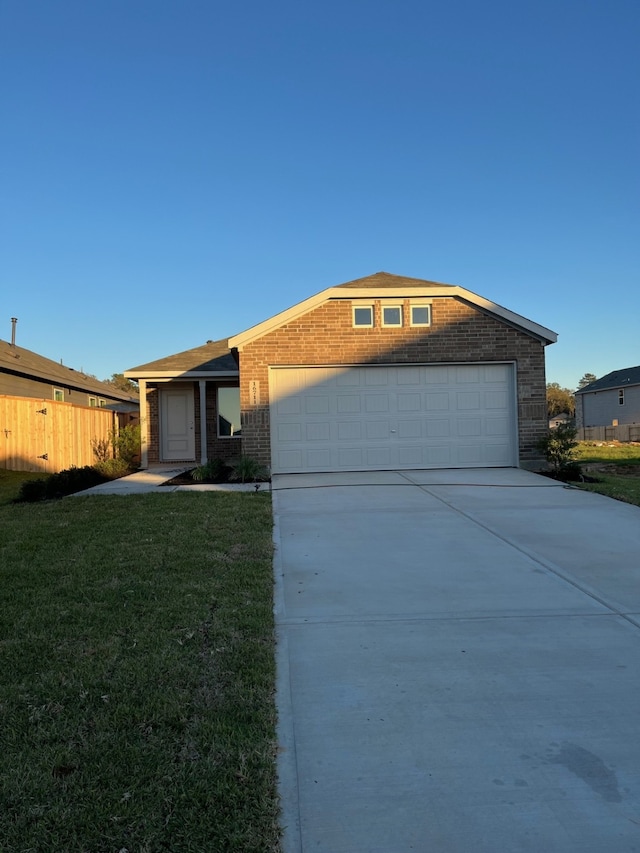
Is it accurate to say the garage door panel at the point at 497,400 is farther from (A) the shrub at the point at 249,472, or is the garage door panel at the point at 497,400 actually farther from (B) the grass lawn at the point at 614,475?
(A) the shrub at the point at 249,472

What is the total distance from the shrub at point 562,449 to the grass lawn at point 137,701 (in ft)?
27.5

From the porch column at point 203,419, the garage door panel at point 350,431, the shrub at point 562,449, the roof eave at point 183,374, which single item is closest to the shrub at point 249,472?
the garage door panel at point 350,431

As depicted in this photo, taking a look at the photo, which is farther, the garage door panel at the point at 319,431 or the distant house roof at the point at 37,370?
the distant house roof at the point at 37,370

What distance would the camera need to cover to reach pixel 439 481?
11328mm

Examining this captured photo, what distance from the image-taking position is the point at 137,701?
10.2ft

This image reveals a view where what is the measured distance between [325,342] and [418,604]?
883 cm

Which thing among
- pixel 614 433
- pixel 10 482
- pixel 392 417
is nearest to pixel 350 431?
pixel 392 417

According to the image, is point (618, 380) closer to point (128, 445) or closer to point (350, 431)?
point (350, 431)

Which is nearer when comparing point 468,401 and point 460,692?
point 460,692

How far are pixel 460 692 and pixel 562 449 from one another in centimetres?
1004

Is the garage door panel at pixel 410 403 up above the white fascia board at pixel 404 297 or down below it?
below

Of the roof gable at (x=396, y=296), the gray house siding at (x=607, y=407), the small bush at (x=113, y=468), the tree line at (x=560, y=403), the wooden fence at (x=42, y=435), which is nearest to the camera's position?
the roof gable at (x=396, y=296)

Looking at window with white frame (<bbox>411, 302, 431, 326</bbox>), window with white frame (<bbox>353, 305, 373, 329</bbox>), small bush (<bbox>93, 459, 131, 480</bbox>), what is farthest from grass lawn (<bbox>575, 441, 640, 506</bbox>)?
small bush (<bbox>93, 459, 131, 480</bbox>)

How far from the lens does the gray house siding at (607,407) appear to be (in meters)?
38.0
